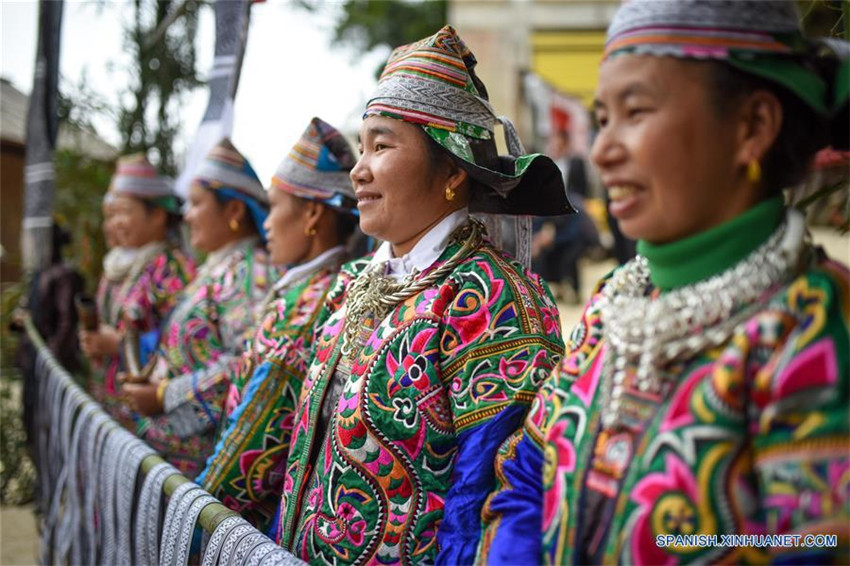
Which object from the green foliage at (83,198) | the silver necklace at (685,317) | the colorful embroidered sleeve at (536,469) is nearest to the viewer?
the silver necklace at (685,317)

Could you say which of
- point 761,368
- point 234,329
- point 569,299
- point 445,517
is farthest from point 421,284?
point 569,299

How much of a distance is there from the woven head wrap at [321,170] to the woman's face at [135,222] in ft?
8.72

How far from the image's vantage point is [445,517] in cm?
→ 199

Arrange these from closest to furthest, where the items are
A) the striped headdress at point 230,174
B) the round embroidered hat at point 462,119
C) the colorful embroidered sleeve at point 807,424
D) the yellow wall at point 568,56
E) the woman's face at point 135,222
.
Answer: the colorful embroidered sleeve at point 807,424 < the round embroidered hat at point 462,119 < the striped headdress at point 230,174 < the woman's face at point 135,222 < the yellow wall at point 568,56

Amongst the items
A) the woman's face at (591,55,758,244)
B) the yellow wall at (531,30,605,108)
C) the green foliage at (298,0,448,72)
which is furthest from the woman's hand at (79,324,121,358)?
the green foliage at (298,0,448,72)

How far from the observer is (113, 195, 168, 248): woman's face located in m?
5.68

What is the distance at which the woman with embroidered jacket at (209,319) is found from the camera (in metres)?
3.81

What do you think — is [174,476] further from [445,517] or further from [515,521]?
[515,521]

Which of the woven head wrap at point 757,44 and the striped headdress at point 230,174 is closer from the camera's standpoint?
the woven head wrap at point 757,44

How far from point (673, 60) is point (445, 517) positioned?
1.08 m

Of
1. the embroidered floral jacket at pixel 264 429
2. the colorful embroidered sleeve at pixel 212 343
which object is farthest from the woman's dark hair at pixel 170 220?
the embroidered floral jacket at pixel 264 429

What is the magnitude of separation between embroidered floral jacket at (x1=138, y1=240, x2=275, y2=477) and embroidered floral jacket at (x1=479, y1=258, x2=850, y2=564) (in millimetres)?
2458

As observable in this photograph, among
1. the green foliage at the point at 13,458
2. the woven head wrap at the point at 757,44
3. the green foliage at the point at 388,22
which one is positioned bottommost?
the green foliage at the point at 13,458

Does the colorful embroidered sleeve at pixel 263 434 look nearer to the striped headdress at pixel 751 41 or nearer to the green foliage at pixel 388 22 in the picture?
the striped headdress at pixel 751 41
